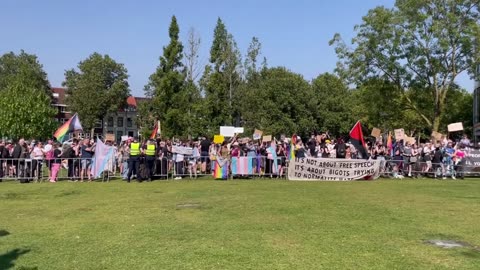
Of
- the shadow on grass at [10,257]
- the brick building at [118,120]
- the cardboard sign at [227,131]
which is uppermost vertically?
the brick building at [118,120]

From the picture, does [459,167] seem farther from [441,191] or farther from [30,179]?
[30,179]

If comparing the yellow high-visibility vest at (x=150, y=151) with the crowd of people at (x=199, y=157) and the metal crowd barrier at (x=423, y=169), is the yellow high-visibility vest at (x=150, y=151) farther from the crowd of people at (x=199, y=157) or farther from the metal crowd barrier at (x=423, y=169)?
the metal crowd barrier at (x=423, y=169)

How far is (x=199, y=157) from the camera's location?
2341 centimetres

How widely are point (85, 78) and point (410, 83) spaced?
7291 centimetres

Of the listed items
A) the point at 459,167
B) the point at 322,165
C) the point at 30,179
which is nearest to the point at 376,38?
the point at 459,167

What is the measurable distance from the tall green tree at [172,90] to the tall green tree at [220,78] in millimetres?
2622

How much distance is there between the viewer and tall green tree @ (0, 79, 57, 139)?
229ft

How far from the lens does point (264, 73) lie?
61469mm

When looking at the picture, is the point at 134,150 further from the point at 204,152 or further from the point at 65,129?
the point at 65,129

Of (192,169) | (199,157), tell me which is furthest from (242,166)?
(192,169)

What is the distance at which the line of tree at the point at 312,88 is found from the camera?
36.3 meters

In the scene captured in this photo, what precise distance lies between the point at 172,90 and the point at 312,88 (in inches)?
890

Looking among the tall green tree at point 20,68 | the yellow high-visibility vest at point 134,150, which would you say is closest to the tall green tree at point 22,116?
the tall green tree at point 20,68

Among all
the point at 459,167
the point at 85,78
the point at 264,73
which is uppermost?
the point at 85,78
